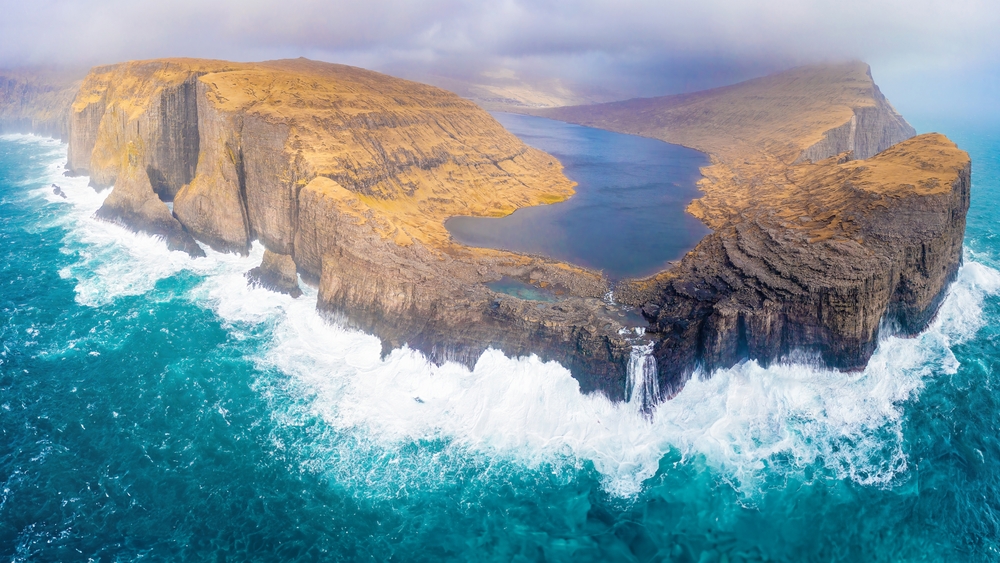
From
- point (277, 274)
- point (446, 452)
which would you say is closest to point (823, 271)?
point (446, 452)

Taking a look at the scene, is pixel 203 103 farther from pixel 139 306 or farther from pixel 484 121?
pixel 484 121

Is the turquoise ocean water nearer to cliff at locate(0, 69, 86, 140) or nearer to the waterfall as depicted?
the waterfall

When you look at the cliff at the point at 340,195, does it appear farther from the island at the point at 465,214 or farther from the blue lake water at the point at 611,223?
the blue lake water at the point at 611,223

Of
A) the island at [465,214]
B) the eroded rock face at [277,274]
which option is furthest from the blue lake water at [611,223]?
the eroded rock face at [277,274]

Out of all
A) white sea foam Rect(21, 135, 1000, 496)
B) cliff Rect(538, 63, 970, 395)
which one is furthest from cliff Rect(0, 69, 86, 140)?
cliff Rect(538, 63, 970, 395)

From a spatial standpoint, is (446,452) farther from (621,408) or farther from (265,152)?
(265,152)

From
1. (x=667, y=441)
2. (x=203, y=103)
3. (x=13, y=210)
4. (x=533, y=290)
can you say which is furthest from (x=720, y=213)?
(x=13, y=210)
